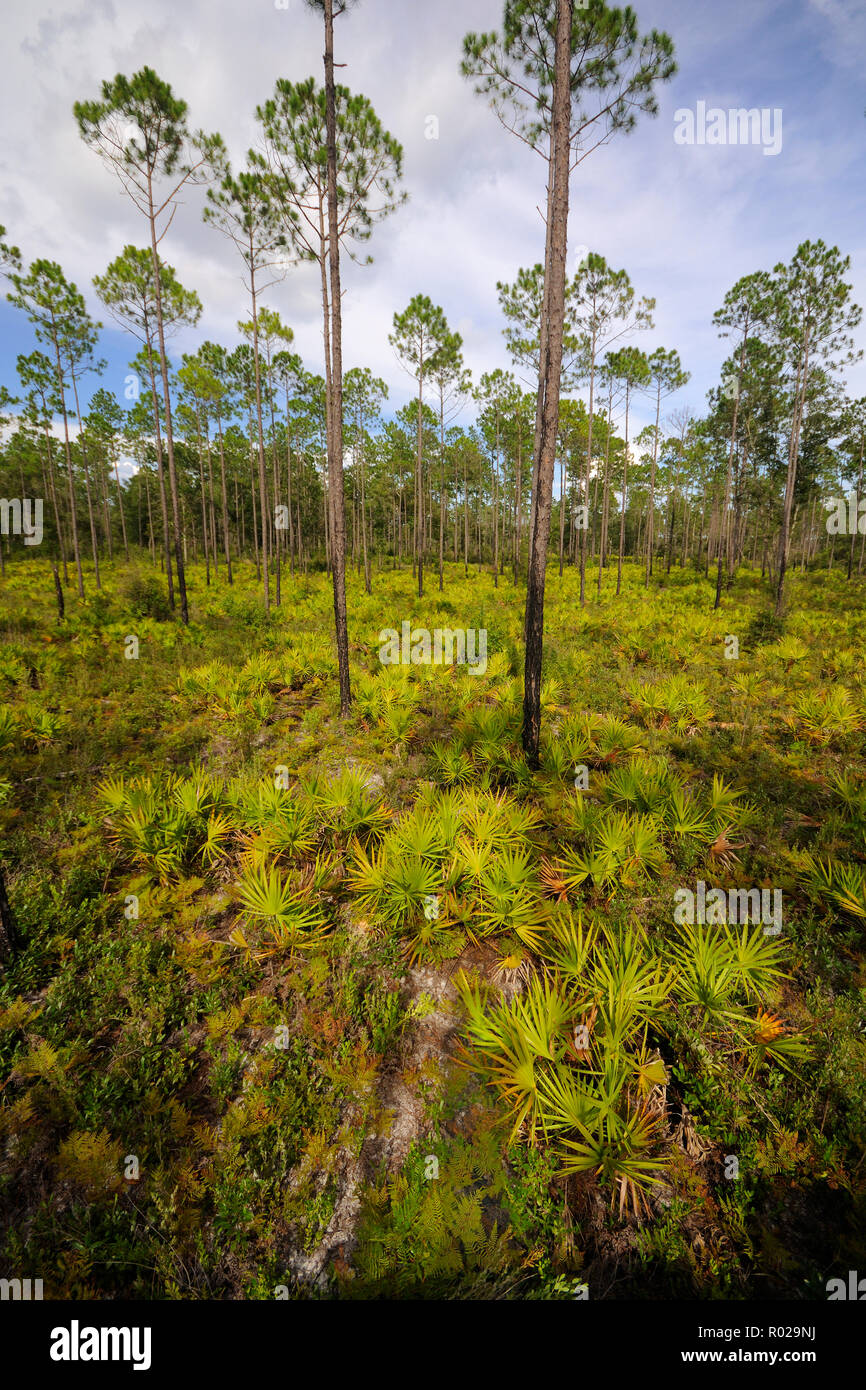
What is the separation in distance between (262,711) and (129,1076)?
19.3 feet

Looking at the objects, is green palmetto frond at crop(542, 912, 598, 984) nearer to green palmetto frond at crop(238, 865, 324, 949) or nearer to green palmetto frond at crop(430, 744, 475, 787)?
green palmetto frond at crop(238, 865, 324, 949)

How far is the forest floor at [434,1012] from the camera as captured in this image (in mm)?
2504

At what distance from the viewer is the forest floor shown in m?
2.50

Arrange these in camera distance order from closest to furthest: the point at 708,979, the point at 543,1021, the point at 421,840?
the point at 543,1021 → the point at 708,979 → the point at 421,840

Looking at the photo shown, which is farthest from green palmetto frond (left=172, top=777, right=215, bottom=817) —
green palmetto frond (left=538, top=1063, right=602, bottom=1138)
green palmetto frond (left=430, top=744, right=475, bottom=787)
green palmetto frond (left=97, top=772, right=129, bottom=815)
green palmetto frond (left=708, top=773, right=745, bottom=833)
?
green palmetto frond (left=708, top=773, right=745, bottom=833)

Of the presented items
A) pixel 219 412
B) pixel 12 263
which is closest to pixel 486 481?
pixel 219 412

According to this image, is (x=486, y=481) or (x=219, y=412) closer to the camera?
(x=219, y=412)

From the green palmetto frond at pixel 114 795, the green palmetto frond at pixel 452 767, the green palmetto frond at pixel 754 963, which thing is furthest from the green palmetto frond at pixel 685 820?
the green palmetto frond at pixel 114 795

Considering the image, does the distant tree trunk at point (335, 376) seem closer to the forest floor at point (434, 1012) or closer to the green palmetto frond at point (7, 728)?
the forest floor at point (434, 1012)

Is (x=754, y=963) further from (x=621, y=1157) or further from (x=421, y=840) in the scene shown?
(x=421, y=840)

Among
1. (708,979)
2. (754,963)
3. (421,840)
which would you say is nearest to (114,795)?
(421,840)

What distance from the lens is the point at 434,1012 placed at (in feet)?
12.2

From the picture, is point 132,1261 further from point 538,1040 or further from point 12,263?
point 12,263

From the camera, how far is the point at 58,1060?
322cm
